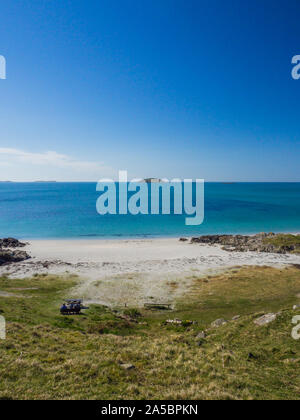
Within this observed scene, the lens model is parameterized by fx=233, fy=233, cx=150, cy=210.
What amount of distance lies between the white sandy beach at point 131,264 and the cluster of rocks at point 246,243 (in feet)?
9.04

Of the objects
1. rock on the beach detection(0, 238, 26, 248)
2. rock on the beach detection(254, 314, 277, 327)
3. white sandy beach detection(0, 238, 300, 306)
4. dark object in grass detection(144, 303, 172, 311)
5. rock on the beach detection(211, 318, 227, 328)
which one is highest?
rock on the beach detection(254, 314, 277, 327)

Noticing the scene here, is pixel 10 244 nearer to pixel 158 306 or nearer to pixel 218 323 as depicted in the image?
pixel 158 306

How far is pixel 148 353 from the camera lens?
13.3 metres

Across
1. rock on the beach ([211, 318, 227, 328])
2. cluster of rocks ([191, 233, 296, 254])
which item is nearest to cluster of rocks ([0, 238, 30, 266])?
rock on the beach ([211, 318, 227, 328])

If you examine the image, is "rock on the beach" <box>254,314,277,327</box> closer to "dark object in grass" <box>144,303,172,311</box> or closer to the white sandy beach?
"dark object in grass" <box>144,303,172,311</box>

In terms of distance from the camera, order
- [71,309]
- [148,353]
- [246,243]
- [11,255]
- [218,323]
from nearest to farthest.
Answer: [148,353] → [218,323] → [71,309] → [11,255] → [246,243]

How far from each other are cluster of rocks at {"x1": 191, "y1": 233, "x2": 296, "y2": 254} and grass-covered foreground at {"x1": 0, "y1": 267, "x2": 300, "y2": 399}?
2379 cm

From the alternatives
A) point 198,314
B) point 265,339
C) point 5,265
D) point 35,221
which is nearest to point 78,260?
point 5,265

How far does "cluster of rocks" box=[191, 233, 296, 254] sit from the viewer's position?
160 ft

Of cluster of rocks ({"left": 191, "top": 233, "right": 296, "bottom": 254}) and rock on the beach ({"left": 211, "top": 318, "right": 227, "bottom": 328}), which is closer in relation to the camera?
rock on the beach ({"left": 211, "top": 318, "right": 227, "bottom": 328})

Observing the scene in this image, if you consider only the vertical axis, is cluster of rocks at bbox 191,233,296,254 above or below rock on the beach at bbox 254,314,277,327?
below

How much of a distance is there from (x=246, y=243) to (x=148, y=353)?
4658 cm

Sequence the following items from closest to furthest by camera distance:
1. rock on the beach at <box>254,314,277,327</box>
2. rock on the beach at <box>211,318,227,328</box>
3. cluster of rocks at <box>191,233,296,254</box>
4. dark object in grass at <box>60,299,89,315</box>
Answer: rock on the beach at <box>254,314,277,327</box> < rock on the beach at <box>211,318,227,328</box> < dark object in grass at <box>60,299,89,315</box> < cluster of rocks at <box>191,233,296,254</box>

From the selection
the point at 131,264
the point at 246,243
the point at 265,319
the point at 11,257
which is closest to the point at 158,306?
the point at 265,319
